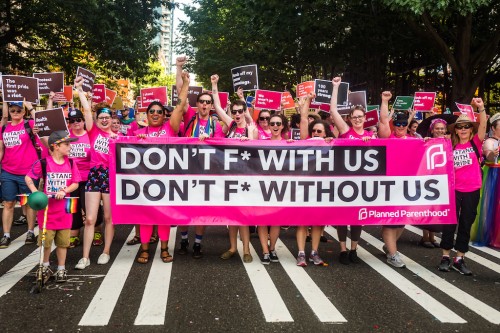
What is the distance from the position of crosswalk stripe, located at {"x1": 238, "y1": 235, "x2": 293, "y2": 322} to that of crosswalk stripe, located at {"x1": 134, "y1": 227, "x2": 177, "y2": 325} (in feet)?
3.11

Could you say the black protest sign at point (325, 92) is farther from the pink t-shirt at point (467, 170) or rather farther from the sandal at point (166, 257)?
the sandal at point (166, 257)

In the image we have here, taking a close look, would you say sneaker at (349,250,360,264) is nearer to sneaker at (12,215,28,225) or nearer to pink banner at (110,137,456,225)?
pink banner at (110,137,456,225)

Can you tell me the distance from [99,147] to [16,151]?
5.90ft

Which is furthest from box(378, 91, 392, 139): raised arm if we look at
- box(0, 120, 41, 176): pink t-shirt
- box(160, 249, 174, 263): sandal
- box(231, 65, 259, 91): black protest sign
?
box(0, 120, 41, 176): pink t-shirt

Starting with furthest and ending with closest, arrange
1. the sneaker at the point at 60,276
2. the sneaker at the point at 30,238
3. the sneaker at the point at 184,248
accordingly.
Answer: the sneaker at the point at 30,238
the sneaker at the point at 184,248
the sneaker at the point at 60,276

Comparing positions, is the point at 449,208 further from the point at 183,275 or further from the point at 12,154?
the point at 12,154

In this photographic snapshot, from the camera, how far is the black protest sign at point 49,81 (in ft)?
29.9

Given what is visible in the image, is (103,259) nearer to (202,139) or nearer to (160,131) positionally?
(160,131)

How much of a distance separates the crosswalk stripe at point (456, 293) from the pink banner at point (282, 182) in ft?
2.08

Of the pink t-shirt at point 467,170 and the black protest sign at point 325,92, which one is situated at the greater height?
the black protest sign at point 325,92

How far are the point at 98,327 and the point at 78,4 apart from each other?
14569mm

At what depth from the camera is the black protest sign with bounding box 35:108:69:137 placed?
6.73m

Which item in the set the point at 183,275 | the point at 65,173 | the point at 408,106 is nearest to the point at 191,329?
the point at 183,275

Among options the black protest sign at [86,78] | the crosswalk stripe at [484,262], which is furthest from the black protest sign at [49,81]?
the crosswalk stripe at [484,262]
